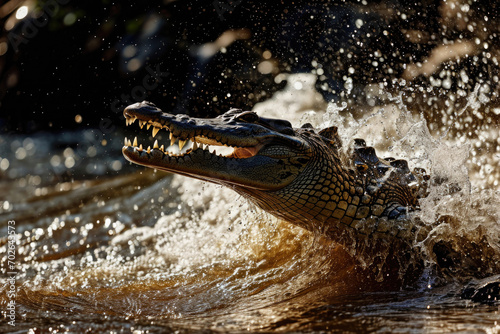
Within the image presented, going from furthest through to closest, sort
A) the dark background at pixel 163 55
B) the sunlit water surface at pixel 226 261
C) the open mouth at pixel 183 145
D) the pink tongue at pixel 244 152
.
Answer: the dark background at pixel 163 55 → the pink tongue at pixel 244 152 → the open mouth at pixel 183 145 → the sunlit water surface at pixel 226 261

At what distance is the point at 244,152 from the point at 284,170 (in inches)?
13.2

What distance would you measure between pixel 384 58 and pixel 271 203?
468 cm

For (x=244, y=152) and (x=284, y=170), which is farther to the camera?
(x=244, y=152)

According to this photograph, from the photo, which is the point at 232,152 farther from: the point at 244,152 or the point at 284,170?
the point at 284,170

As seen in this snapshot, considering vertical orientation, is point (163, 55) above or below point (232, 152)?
above

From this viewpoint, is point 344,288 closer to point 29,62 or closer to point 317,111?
point 317,111

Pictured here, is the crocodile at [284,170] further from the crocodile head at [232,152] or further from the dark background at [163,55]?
the dark background at [163,55]

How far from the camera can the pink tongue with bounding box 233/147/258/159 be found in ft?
10.2

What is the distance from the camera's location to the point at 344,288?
3.01m

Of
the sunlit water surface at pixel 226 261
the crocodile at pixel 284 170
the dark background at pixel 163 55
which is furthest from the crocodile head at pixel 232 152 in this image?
the dark background at pixel 163 55

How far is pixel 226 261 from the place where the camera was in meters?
3.74

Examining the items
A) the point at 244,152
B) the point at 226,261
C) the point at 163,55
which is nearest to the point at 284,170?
the point at 244,152

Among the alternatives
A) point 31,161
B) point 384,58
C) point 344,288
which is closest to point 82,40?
point 31,161

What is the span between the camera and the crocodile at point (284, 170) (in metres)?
2.87
